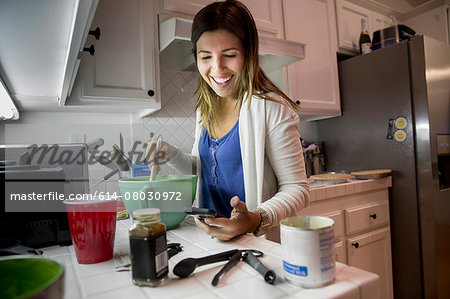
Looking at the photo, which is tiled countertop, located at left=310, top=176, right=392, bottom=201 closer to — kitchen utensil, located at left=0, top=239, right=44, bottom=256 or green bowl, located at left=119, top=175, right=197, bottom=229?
green bowl, located at left=119, top=175, right=197, bottom=229

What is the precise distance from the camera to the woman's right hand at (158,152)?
95 cm

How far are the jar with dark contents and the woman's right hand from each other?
468 millimetres

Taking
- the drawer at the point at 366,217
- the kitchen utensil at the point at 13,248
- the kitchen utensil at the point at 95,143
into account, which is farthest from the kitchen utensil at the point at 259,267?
the drawer at the point at 366,217

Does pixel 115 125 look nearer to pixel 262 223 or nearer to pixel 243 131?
pixel 243 131

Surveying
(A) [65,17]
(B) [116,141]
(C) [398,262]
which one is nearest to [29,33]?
(A) [65,17]

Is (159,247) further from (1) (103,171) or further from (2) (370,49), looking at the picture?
(2) (370,49)

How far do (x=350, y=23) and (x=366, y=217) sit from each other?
1527 mm

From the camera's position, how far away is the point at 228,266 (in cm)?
49

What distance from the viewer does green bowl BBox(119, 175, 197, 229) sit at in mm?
714

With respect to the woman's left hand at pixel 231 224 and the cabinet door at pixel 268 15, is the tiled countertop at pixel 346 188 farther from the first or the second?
the cabinet door at pixel 268 15

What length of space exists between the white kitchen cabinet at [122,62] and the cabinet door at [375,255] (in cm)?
137

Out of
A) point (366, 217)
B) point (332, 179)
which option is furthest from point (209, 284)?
point (366, 217)

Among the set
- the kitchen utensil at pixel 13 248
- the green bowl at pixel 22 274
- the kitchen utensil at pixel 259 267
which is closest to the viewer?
the green bowl at pixel 22 274

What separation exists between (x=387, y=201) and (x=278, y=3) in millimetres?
1494
